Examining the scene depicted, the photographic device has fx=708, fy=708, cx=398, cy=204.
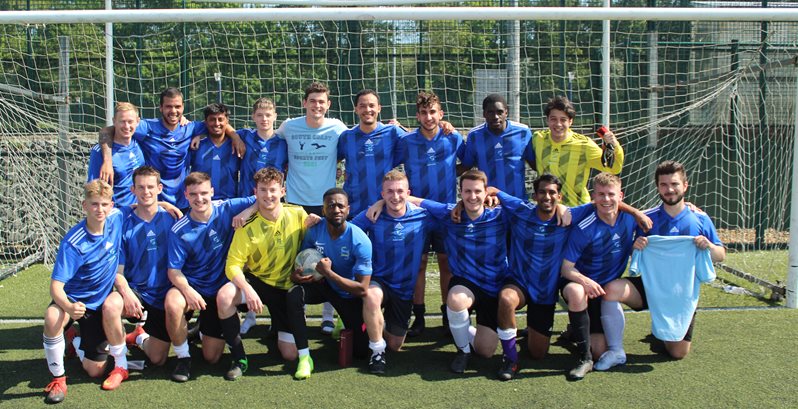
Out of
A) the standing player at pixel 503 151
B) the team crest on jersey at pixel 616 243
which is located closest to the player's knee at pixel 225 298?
the standing player at pixel 503 151

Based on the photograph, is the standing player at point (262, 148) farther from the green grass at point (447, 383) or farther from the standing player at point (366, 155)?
the green grass at point (447, 383)

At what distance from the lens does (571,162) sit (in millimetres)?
4285

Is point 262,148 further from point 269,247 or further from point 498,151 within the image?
point 498,151

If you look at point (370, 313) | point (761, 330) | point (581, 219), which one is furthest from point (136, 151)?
point (761, 330)

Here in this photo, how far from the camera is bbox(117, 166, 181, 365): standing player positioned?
3881 millimetres

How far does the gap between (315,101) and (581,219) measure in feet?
5.74

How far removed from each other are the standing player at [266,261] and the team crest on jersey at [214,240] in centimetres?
12

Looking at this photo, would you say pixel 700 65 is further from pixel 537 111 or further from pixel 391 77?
pixel 391 77

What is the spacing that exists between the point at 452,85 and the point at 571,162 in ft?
10.1

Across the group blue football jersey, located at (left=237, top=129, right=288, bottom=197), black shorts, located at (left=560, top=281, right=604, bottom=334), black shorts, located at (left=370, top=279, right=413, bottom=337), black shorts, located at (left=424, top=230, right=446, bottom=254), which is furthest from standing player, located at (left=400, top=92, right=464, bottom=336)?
black shorts, located at (left=560, top=281, right=604, bottom=334)

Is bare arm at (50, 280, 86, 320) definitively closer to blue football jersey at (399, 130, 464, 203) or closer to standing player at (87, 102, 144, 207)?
standing player at (87, 102, 144, 207)

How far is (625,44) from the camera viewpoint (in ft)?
24.7

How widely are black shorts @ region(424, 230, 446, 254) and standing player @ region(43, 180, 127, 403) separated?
1.74 metres

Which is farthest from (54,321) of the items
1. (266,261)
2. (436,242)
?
(436,242)
